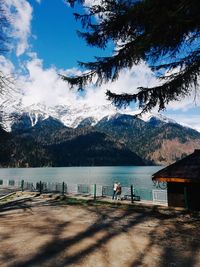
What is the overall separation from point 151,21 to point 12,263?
7.17 m

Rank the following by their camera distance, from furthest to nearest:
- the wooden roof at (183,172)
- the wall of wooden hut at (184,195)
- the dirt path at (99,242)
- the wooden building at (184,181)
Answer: the wall of wooden hut at (184,195) → the wooden building at (184,181) → the wooden roof at (183,172) → the dirt path at (99,242)

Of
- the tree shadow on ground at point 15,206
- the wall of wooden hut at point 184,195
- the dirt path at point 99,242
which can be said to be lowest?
the dirt path at point 99,242

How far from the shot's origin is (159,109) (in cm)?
983

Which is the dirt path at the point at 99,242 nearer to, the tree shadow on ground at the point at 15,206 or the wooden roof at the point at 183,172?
the wooden roof at the point at 183,172

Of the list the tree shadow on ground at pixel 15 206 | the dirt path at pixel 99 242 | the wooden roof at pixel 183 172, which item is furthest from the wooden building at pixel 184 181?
the tree shadow on ground at pixel 15 206

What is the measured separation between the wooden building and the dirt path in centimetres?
361

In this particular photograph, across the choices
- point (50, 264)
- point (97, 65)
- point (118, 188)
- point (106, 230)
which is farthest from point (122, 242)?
point (118, 188)

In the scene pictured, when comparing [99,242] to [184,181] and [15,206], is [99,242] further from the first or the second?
[15,206]

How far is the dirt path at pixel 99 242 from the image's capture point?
7760 mm

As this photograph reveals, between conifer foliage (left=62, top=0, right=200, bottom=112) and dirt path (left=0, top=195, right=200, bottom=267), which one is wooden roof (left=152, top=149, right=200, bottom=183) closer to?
dirt path (left=0, top=195, right=200, bottom=267)

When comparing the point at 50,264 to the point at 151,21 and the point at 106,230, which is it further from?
the point at 151,21

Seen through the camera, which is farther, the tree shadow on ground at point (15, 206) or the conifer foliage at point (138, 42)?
the tree shadow on ground at point (15, 206)

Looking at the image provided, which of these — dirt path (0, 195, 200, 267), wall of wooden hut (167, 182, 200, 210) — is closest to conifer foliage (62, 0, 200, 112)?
dirt path (0, 195, 200, 267)

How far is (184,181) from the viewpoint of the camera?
56.4 feet
